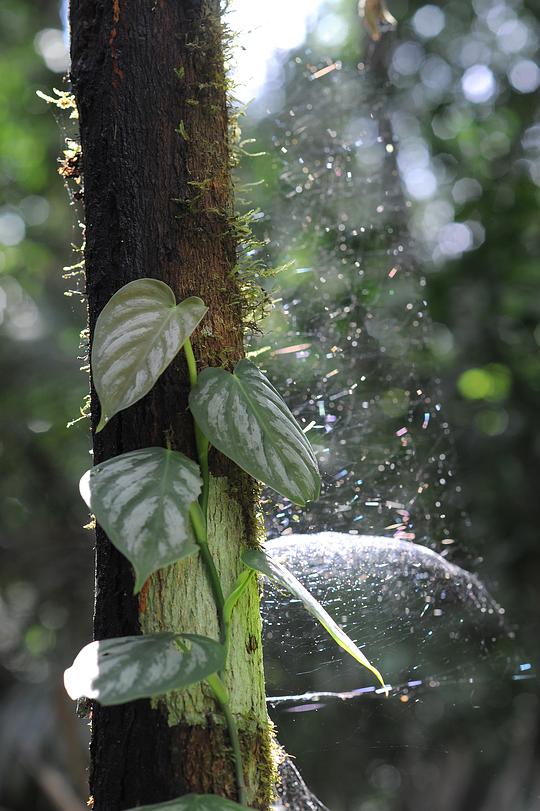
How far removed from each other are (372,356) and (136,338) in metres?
0.88

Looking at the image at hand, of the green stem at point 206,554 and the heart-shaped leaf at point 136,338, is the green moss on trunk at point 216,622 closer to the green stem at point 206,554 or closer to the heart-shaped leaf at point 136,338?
the green stem at point 206,554

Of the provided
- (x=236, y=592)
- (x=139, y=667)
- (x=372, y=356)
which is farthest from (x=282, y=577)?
(x=372, y=356)

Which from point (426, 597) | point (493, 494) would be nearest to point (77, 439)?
point (493, 494)

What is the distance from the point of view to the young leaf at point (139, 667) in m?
0.45

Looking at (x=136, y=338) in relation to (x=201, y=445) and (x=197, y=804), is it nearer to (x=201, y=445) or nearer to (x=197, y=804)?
(x=201, y=445)

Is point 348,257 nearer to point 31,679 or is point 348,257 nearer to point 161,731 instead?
point 161,731

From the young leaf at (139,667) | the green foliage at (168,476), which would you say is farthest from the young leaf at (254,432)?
the young leaf at (139,667)

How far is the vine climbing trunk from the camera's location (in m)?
0.55

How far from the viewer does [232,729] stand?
21.9 inches

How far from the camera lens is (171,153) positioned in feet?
2.12

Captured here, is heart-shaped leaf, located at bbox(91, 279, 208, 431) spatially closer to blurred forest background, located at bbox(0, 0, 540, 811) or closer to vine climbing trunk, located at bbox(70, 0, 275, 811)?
vine climbing trunk, located at bbox(70, 0, 275, 811)

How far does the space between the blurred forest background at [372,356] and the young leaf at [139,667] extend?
469mm

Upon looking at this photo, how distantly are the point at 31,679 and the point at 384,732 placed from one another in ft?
8.84

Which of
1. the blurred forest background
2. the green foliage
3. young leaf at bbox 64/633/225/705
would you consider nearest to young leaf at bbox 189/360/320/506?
the green foliage
